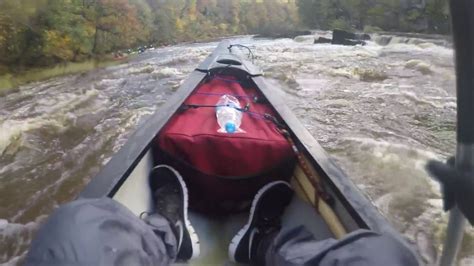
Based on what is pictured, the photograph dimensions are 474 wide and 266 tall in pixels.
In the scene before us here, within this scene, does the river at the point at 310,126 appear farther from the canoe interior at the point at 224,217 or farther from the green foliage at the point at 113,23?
the green foliage at the point at 113,23

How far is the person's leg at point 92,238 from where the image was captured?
34 cm

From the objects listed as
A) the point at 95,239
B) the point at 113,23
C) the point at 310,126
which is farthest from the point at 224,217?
the point at 113,23

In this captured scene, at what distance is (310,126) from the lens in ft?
7.00

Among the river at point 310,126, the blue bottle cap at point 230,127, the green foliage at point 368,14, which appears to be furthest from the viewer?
the green foliage at point 368,14

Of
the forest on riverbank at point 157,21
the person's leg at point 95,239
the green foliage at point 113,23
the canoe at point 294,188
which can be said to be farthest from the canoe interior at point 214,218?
the green foliage at point 113,23

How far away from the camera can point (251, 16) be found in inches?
274

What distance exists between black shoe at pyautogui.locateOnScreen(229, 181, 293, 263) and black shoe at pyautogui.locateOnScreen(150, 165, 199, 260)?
0.08 meters

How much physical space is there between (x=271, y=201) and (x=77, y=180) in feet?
3.34

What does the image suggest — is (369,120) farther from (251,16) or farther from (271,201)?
(251,16)

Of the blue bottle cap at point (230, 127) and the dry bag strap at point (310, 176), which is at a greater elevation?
the blue bottle cap at point (230, 127)

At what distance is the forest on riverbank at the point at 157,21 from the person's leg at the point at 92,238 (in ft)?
11.2

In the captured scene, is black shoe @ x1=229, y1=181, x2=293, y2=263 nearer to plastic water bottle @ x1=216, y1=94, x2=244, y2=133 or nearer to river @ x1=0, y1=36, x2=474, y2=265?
plastic water bottle @ x1=216, y1=94, x2=244, y2=133

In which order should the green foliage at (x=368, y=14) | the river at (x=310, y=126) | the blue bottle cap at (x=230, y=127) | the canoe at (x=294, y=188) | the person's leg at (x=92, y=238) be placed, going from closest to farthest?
the person's leg at (x=92, y=238) → the canoe at (x=294, y=188) → the blue bottle cap at (x=230, y=127) → the river at (x=310, y=126) → the green foliage at (x=368, y=14)

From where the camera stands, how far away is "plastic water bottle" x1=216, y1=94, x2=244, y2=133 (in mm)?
766
